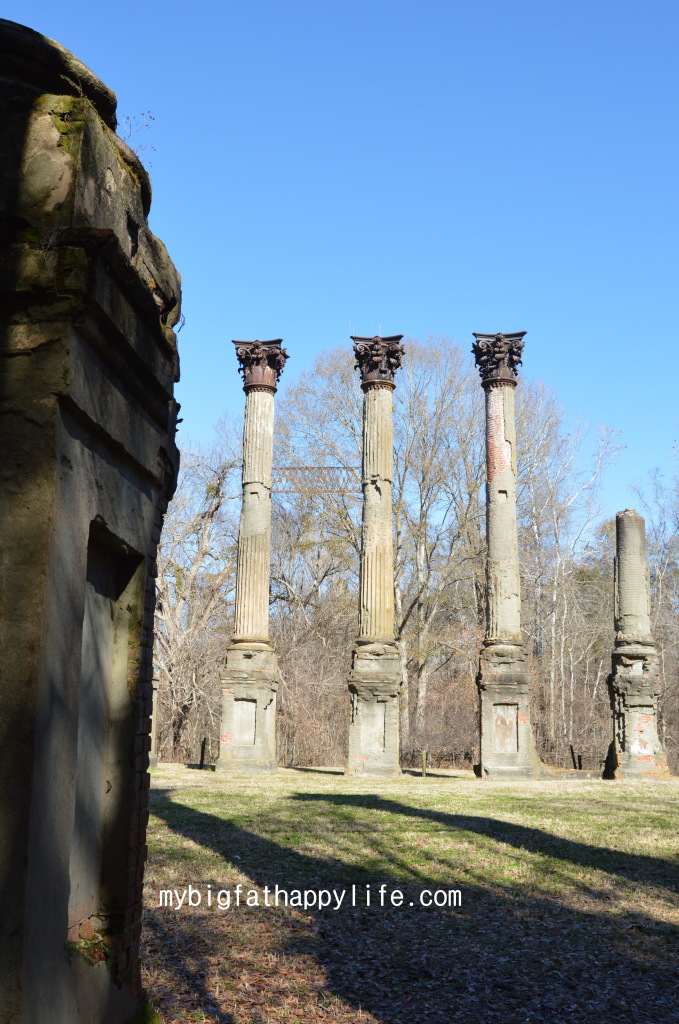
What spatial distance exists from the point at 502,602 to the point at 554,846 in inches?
456

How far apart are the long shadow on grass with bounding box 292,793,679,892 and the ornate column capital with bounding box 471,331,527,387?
40.5ft

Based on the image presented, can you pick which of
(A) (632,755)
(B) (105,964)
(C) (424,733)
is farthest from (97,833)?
(C) (424,733)

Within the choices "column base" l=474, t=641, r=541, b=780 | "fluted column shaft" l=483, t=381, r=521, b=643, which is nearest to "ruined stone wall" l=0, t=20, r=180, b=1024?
"column base" l=474, t=641, r=541, b=780

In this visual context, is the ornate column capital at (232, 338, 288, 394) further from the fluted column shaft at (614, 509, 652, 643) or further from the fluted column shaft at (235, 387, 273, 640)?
the fluted column shaft at (614, 509, 652, 643)

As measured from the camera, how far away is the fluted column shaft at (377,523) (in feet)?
66.5

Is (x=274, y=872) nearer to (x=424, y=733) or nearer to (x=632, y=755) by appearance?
(x=632, y=755)

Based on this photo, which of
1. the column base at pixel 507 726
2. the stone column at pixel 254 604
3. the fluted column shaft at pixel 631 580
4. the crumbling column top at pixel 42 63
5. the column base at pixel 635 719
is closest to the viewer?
the crumbling column top at pixel 42 63

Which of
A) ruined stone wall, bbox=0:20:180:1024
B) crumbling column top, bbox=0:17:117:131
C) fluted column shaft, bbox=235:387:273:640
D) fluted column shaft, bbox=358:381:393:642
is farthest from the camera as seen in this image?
fluted column shaft, bbox=235:387:273:640

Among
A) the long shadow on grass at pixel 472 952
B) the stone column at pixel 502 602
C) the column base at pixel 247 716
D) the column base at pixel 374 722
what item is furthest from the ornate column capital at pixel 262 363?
the long shadow on grass at pixel 472 952

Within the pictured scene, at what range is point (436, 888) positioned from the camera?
7.58 m

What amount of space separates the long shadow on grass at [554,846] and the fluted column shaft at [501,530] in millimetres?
8334

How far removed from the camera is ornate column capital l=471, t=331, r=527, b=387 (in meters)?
22.5

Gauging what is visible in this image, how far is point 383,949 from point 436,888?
1.82 metres

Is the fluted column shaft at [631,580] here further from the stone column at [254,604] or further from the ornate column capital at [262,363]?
the ornate column capital at [262,363]
